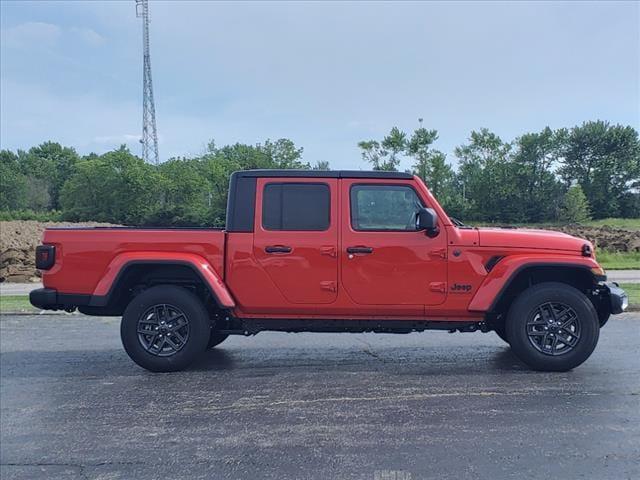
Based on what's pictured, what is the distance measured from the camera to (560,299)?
5500mm

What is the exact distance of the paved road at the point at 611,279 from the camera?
1516 centimetres

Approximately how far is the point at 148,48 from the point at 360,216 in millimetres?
51274

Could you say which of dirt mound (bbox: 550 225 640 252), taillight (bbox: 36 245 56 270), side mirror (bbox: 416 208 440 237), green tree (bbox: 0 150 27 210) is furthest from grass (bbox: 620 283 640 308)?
green tree (bbox: 0 150 27 210)

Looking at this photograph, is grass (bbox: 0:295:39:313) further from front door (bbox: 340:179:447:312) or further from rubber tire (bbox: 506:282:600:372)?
rubber tire (bbox: 506:282:600:372)

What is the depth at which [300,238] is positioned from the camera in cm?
566

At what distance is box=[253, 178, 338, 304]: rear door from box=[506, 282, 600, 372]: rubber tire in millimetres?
1898

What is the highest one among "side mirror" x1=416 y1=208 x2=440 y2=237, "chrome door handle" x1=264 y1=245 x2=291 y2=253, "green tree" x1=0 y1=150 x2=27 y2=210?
"green tree" x1=0 y1=150 x2=27 y2=210

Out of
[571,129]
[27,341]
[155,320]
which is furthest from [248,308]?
[571,129]

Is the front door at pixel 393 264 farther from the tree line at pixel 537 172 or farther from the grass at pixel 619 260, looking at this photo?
the tree line at pixel 537 172

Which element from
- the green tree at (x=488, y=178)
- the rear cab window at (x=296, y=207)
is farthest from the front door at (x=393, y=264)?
the green tree at (x=488, y=178)

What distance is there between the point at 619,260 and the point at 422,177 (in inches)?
1124

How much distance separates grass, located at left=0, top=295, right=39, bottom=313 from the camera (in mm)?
10664

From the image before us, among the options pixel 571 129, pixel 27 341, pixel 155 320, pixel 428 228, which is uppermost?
pixel 571 129

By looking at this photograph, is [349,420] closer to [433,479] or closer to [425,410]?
[425,410]
